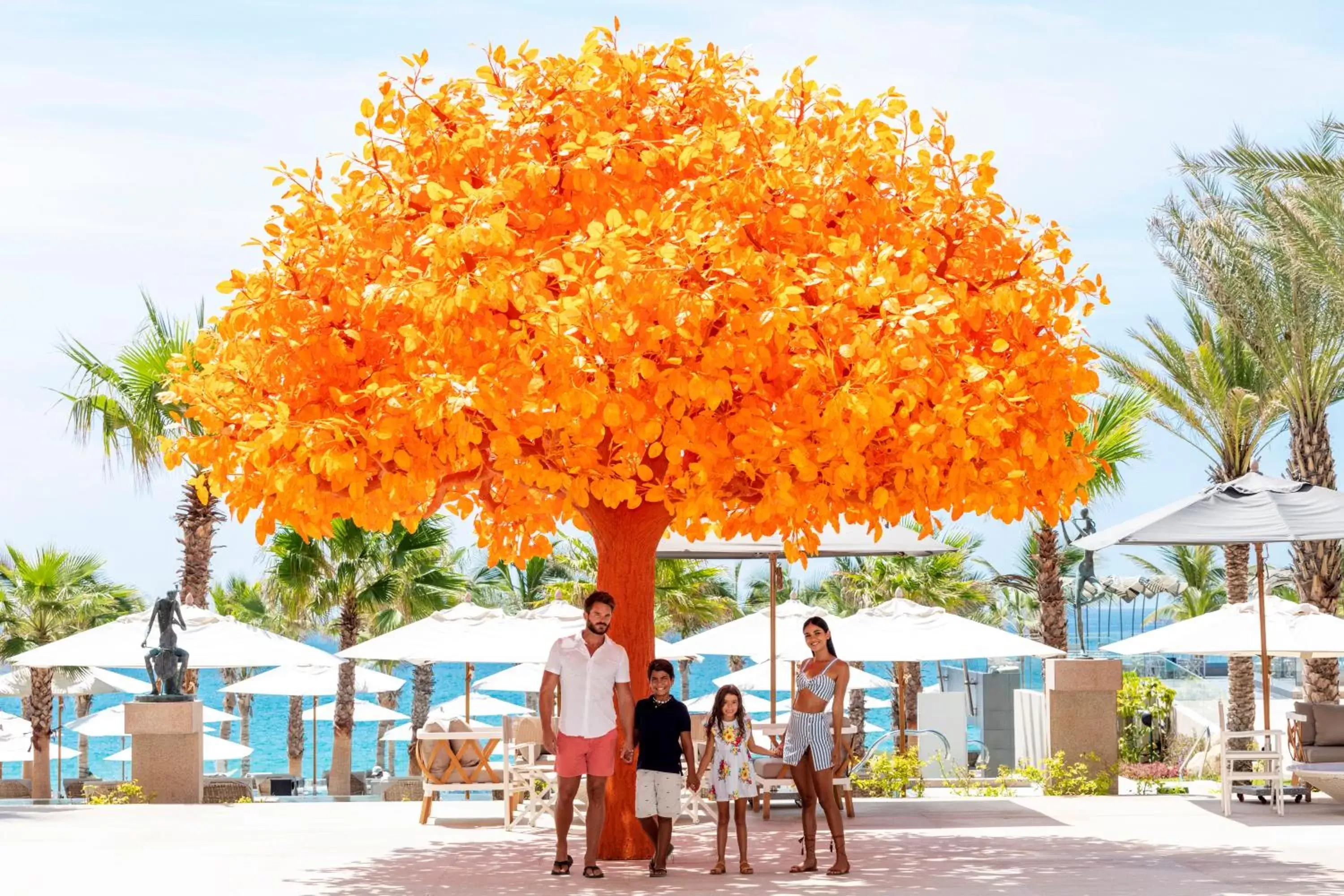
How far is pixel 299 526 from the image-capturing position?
10.5m

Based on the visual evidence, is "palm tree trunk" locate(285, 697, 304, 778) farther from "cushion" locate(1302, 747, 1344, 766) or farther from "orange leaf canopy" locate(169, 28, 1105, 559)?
"orange leaf canopy" locate(169, 28, 1105, 559)

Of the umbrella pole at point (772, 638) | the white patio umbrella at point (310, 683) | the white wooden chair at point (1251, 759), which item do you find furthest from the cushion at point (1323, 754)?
the white patio umbrella at point (310, 683)

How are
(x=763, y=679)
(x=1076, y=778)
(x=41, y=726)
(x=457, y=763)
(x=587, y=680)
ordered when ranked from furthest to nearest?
(x=41, y=726)
(x=763, y=679)
(x=1076, y=778)
(x=457, y=763)
(x=587, y=680)

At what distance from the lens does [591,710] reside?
10211 mm

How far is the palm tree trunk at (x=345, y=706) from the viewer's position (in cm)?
3131

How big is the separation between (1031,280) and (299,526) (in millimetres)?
5338

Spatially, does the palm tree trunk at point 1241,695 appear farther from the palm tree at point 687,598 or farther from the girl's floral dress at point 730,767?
the girl's floral dress at point 730,767

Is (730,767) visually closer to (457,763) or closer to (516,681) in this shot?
(457,763)

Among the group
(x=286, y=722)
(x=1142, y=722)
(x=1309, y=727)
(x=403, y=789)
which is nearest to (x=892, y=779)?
(x=1309, y=727)

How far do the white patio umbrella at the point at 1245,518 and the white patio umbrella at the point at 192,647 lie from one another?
38.8 feet

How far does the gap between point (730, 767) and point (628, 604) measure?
1.65 meters

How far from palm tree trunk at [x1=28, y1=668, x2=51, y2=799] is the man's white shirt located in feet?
79.7

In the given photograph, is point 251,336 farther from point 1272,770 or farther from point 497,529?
point 1272,770

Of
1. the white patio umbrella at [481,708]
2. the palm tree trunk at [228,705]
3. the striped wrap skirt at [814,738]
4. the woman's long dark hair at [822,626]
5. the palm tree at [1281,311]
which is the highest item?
the palm tree at [1281,311]
